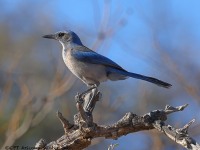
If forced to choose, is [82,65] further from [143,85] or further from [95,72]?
[143,85]

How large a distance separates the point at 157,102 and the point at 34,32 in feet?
14.8

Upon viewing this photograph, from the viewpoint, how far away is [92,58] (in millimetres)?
6469

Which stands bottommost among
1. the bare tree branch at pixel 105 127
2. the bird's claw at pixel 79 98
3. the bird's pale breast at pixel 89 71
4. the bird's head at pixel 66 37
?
the bare tree branch at pixel 105 127

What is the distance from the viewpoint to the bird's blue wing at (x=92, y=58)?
6.35 metres

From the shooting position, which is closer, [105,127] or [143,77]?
[105,127]

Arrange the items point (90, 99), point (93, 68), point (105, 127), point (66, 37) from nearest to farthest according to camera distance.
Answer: point (105, 127)
point (90, 99)
point (93, 68)
point (66, 37)

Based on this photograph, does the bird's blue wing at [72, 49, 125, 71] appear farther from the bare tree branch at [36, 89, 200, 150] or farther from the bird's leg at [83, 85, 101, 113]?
the bare tree branch at [36, 89, 200, 150]

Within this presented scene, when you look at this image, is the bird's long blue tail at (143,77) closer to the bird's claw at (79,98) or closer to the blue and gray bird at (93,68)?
the blue and gray bird at (93,68)

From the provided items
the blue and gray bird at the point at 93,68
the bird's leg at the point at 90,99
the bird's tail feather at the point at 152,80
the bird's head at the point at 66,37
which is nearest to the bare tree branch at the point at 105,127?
the bird's leg at the point at 90,99

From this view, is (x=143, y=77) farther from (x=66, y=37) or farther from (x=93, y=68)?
(x=66, y=37)

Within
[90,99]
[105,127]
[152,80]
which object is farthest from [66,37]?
[105,127]

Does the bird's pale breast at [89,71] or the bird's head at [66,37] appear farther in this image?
the bird's head at [66,37]

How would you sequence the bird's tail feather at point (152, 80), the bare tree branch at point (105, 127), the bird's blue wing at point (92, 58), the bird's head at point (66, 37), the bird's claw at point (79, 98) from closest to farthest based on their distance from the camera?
the bare tree branch at point (105, 127) → the bird's claw at point (79, 98) → the bird's tail feather at point (152, 80) → the bird's blue wing at point (92, 58) → the bird's head at point (66, 37)

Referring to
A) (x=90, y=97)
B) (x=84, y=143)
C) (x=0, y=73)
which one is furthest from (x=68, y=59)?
(x=0, y=73)
